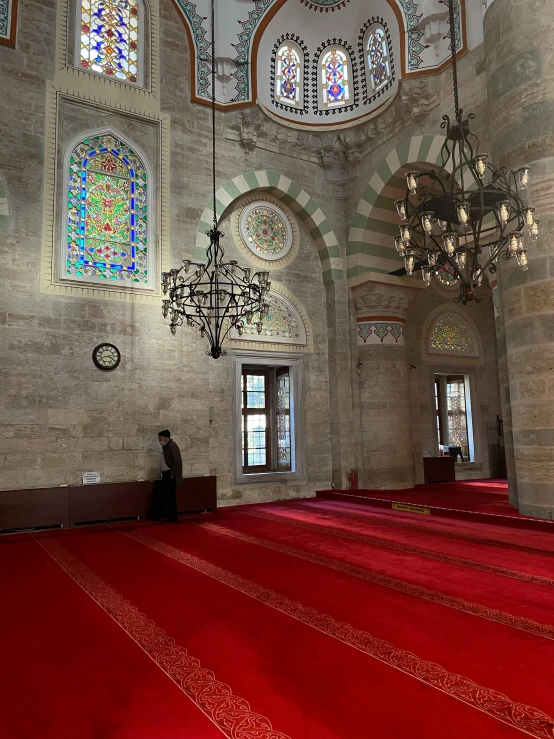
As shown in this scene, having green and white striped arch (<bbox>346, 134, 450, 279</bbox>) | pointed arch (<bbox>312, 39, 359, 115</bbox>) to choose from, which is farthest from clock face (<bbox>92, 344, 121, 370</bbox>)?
pointed arch (<bbox>312, 39, 359, 115</bbox>)

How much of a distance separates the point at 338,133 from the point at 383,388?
415 centimetres

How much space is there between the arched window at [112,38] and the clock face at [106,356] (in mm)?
3655

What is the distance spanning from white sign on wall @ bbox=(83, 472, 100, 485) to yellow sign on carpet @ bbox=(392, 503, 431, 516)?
3661 millimetres

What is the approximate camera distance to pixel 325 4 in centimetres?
889

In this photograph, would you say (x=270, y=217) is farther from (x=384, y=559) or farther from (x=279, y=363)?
(x=384, y=559)

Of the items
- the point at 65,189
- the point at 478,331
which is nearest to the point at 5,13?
the point at 65,189

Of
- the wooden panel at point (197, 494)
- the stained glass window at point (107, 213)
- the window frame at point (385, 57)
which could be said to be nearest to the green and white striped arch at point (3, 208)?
the stained glass window at point (107, 213)

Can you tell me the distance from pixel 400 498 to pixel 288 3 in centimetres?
765

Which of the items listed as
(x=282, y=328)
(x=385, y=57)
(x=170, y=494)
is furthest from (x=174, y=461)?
(x=385, y=57)

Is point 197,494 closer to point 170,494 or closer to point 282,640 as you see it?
point 170,494

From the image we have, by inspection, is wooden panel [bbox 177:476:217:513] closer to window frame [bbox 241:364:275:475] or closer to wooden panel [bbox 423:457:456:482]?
window frame [bbox 241:364:275:475]

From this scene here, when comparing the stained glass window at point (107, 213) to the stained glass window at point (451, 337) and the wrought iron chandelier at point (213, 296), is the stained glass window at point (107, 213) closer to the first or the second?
the wrought iron chandelier at point (213, 296)

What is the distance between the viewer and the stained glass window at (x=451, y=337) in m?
10.9

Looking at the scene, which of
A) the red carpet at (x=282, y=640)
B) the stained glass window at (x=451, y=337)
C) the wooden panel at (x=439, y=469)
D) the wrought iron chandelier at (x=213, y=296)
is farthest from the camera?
the stained glass window at (x=451, y=337)
